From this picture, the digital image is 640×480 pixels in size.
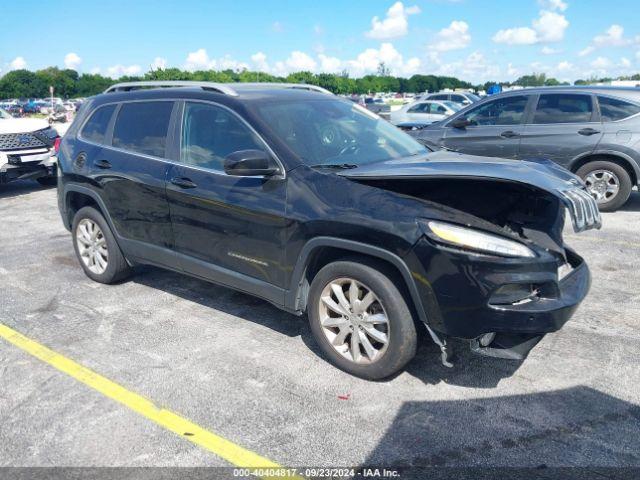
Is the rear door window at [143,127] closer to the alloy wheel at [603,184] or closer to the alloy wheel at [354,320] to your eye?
the alloy wheel at [354,320]

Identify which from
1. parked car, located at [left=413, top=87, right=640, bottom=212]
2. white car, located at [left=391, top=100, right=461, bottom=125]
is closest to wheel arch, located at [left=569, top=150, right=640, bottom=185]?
parked car, located at [left=413, top=87, right=640, bottom=212]

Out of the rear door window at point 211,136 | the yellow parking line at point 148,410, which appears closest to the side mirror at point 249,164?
the rear door window at point 211,136

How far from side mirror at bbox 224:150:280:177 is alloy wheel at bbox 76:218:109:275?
2122mm

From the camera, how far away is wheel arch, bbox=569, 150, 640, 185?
24.9 ft

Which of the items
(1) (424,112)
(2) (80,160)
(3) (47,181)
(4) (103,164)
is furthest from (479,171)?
(1) (424,112)

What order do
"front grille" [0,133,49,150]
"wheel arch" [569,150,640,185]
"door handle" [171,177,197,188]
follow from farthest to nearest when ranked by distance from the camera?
"front grille" [0,133,49,150] → "wheel arch" [569,150,640,185] → "door handle" [171,177,197,188]

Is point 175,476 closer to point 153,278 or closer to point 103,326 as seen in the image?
point 103,326

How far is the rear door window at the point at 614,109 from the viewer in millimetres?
7621

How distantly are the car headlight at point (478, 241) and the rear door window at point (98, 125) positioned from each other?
3.38 m

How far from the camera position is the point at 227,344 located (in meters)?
4.02

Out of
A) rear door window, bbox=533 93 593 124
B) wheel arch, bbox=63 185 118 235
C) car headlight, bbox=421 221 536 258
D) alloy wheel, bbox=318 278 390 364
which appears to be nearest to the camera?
car headlight, bbox=421 221 536 258

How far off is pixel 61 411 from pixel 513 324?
8.53ft

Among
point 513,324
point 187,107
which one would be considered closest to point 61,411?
point 187,107

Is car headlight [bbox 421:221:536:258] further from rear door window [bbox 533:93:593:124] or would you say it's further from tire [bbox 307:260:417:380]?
rear door window [bbox 533:93:593:124]
